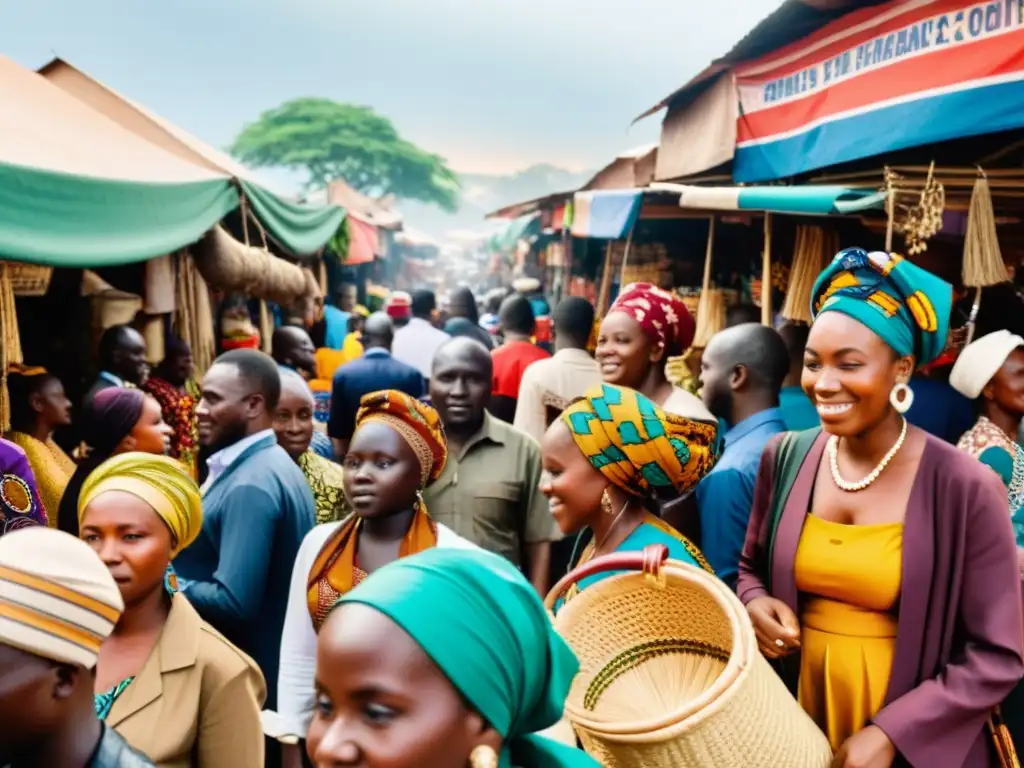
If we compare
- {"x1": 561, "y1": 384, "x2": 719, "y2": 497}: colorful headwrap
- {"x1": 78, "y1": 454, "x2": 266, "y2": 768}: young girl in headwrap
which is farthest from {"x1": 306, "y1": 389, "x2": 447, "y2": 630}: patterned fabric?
{"x1": 561, "y1": 384, "x2": 719, "y2": 497}: colorful headwrap

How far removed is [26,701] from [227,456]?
5.36ft

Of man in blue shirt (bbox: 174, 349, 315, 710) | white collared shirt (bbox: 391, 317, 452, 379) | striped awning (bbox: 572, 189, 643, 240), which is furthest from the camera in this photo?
white collared shirt (bbox: 391, 317, 452, 379)

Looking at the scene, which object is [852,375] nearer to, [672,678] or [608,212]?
[672,678]

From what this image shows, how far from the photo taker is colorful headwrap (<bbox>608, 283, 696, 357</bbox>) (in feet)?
12.8

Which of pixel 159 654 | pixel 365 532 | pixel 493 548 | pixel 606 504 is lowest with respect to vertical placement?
pixel 493 548

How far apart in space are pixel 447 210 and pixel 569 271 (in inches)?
1611

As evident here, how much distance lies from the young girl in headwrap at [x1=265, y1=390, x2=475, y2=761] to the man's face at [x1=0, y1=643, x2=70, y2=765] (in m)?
0.93

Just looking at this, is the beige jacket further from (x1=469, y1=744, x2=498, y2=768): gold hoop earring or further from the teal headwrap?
the teal headwrap

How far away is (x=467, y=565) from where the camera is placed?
1183mm

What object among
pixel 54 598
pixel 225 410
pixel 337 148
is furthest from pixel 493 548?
pixel 337 148

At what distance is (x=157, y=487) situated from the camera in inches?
88.8

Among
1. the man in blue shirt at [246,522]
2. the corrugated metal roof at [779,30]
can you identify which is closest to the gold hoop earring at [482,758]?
the man in blue shirt at [246,522]

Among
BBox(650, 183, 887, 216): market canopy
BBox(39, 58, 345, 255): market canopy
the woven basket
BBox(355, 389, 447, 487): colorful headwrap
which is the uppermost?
BBox(39, 58, 345, 255): market canopy

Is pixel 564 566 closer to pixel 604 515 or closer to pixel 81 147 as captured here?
pixel 604 515
